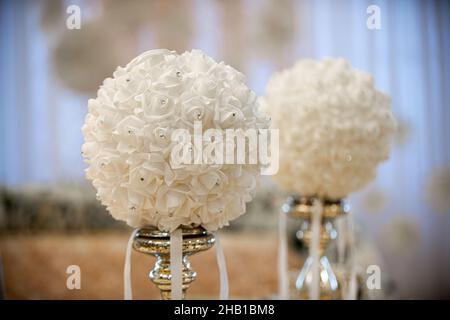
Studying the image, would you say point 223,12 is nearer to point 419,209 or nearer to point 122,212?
point 419,209

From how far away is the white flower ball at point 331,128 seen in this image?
1.16 metres

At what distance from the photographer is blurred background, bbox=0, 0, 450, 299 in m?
2.93

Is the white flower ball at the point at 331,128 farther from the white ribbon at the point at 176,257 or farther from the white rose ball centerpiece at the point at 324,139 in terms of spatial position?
the white ribbon at the point at 176,257

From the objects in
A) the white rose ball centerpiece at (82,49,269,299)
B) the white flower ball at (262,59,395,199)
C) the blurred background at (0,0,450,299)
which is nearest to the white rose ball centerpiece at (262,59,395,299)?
the white flower ball at (262,59,395,199)

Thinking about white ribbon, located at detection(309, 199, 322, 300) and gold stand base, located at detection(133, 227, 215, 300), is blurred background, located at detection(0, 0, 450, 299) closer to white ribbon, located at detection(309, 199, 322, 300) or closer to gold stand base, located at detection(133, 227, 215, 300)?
white ribbon, located at detection(309, 199, 322, 300)

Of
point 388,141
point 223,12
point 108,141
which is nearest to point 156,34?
point 223,12

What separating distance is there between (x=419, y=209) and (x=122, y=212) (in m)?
3.62

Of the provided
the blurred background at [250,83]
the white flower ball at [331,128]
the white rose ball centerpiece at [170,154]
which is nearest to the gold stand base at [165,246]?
the white rose ball centerpiece at [170,154]

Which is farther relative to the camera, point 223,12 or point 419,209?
point 223,12

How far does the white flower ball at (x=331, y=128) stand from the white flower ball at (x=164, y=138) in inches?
13.9

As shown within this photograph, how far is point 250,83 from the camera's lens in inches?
174

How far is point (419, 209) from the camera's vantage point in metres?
4.05

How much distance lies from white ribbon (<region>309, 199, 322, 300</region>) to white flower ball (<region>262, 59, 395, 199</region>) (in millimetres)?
42

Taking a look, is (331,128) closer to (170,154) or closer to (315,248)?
(315,248)
